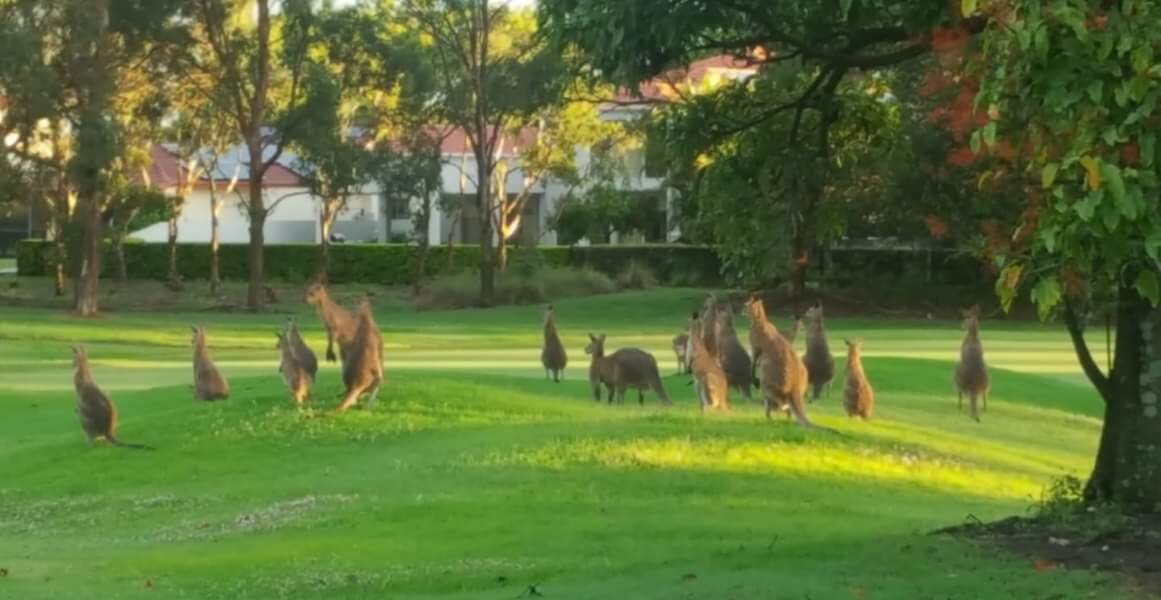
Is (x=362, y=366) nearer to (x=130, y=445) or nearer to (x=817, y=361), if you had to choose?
(x=130, y=445)

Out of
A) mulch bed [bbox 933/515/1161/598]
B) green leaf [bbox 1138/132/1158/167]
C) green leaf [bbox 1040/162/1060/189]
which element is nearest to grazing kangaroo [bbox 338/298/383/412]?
mulch bed [bbox 933/515/1161/598]

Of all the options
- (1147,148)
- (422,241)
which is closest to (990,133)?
(1147,148)

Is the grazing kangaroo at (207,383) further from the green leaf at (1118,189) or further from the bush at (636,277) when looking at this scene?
the bush at (636,277)

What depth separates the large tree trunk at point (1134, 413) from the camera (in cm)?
1103

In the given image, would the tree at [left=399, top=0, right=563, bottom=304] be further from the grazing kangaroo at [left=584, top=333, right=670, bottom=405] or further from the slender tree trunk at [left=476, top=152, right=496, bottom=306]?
the grazing kangaroo at [left=584, top=333, right=670, bottom=405]

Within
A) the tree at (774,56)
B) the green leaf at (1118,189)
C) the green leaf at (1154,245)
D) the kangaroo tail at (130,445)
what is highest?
the tree at (774,56)

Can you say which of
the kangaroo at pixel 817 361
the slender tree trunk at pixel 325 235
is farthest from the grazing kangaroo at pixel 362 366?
the slender tree trunk at pixel 325 235

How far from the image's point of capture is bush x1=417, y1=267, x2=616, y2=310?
212ft

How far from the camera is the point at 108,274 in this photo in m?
71.8

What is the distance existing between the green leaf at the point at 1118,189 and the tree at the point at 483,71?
5559 cm

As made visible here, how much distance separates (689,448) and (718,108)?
4.24 meters

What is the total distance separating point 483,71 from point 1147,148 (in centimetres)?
5910

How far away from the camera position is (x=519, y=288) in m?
64.9

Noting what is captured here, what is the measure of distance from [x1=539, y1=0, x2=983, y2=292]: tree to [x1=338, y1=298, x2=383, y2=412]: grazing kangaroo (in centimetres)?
592
